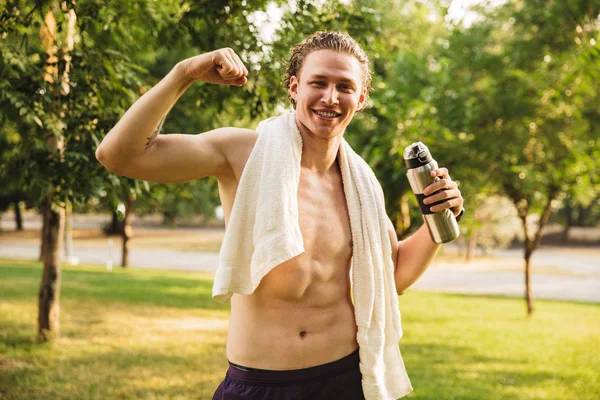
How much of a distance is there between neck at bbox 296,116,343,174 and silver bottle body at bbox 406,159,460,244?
13.3 inches

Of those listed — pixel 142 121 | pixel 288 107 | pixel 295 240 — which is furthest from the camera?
pixel 288 107

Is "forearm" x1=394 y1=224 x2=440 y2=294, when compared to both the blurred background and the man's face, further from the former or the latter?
the blurred background

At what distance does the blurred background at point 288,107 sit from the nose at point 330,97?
8.07 feet

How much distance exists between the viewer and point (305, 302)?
214cm

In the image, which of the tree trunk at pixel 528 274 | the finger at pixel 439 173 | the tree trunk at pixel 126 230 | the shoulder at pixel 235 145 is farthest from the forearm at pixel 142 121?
the tree trunk at pixel 126 230

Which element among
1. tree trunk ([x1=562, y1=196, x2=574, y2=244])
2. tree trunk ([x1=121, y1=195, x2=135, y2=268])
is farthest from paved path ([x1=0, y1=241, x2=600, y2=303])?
tree trunk ([x1=562, y1=196, x2=574, y2=244])

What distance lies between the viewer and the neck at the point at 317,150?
222 centimetres

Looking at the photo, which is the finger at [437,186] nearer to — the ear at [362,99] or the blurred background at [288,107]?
the ear at [362,99]

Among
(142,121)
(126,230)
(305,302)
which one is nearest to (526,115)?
(305,302)

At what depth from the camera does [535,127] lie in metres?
10.4

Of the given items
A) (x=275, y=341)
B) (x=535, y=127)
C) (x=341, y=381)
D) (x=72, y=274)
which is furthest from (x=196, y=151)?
(x=72, y=274)

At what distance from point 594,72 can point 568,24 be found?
1933mm

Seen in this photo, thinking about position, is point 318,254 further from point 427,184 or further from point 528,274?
point 528,274

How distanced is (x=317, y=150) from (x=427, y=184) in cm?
45
